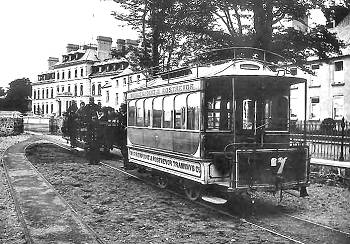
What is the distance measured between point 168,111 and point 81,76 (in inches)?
2555

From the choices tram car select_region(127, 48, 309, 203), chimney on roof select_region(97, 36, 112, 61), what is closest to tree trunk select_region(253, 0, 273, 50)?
tram car select_region(127, 48, 309, 203)

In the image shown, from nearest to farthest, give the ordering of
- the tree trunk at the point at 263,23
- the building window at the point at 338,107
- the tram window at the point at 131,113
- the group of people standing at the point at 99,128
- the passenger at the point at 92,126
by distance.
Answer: the tram window at the point at 131,113 < the tree trunk at the point at 263,23 < the group of people standing at the point at 99,128 < the passenger at the point at 92,126 < the building window at the point at 338,107

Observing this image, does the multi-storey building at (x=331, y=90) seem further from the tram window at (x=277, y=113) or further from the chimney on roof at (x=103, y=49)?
the chimney on roof at (x=103, y=49)

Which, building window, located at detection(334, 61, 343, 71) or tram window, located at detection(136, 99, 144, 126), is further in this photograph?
building window, located at detection(334, 61, 343, 71)

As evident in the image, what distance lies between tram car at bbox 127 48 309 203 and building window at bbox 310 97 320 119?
23621 millimetres

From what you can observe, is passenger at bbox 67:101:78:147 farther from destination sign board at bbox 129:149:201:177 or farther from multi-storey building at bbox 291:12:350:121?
multi-storey building at bbox 291:12:350:121

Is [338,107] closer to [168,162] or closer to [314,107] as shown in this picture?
[314,107]

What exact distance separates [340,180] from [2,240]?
9.49 m

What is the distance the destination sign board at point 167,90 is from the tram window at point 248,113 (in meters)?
1.22

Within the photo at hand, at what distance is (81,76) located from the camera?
73188mm

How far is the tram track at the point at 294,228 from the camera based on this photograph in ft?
23.4

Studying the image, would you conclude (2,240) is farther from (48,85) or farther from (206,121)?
(48,85)

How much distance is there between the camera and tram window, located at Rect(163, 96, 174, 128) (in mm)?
10594

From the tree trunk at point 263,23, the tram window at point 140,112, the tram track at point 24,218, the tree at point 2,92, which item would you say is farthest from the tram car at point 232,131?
the tree at point 2,92
